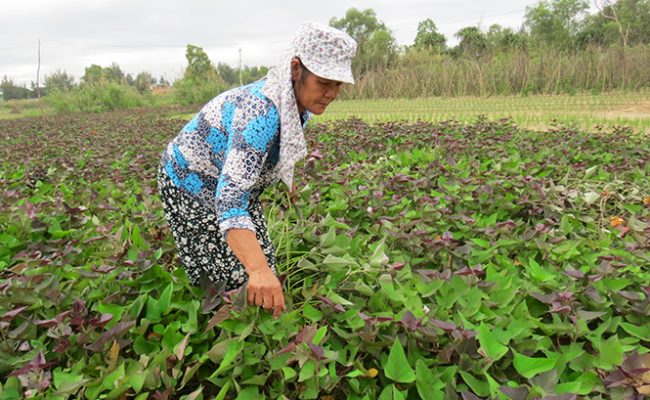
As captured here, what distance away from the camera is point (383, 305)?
1729mm

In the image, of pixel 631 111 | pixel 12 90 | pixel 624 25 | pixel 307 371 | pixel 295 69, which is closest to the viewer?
pixel 307 371

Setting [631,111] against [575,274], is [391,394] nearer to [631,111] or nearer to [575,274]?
[575,274]

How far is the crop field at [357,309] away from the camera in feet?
4.58

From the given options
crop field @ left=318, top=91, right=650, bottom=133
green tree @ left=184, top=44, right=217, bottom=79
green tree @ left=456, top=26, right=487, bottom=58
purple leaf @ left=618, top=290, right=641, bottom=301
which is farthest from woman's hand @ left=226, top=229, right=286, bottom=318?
green tree @ left=456, top=26, right=487, bottom=58

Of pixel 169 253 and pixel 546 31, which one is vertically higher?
pixel 546 31

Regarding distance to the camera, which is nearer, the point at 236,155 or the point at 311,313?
the point at 236,155

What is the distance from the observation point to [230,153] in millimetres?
1405

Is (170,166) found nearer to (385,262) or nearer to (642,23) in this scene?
(385,262)

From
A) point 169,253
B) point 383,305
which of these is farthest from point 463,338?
point 169,253

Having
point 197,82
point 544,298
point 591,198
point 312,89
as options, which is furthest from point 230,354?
point 197,82

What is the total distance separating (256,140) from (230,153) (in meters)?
0.08

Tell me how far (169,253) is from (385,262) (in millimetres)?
1093

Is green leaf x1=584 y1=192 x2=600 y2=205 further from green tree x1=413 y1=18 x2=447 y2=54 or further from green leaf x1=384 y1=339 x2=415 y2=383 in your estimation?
green tree x1=413 y1=18 x2=447 y2=54

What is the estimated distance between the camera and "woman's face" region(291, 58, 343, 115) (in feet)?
4.76
